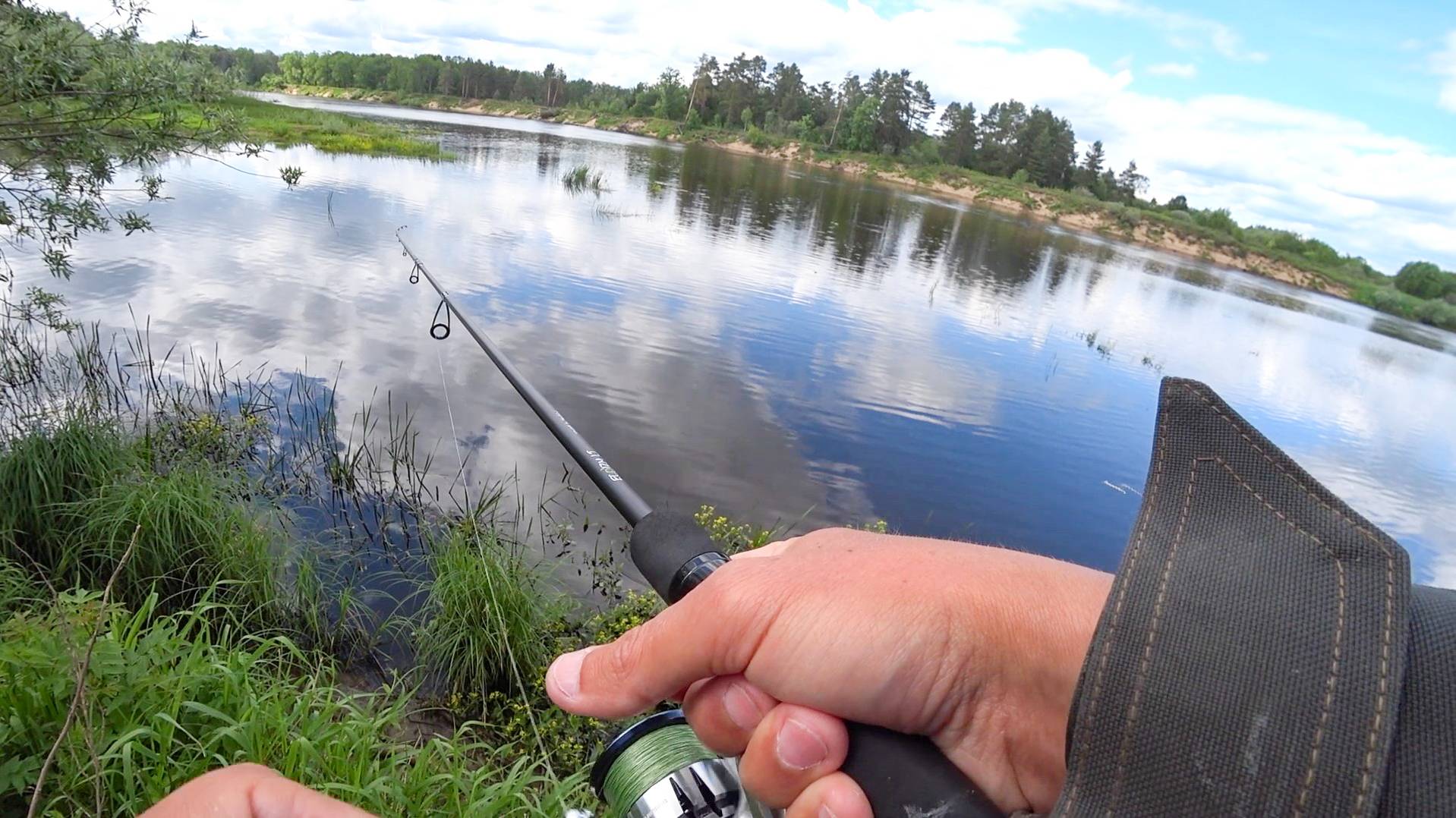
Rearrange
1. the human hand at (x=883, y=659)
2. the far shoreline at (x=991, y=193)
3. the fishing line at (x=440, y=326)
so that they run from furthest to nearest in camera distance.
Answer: the far shoreline at (x=991, y=193), the fishing line at (x=440, y=326), the human hand at (x=883, y=659)

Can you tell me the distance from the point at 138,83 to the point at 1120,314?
898 inches

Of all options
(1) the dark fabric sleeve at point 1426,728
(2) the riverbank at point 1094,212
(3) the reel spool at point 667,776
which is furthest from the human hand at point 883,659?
(2) the riverbank at point 1094,212

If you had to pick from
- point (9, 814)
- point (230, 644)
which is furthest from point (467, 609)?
point (9, 814)

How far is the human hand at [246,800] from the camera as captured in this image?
3.40 ft

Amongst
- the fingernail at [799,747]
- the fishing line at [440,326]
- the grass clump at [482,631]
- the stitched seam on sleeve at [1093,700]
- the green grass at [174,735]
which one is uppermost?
the stitched seam on sleeve at [1093,700]

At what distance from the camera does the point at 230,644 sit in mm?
4625

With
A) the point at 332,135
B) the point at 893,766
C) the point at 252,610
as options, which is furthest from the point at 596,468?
the point at 332,135

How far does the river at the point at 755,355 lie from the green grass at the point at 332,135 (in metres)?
6.45

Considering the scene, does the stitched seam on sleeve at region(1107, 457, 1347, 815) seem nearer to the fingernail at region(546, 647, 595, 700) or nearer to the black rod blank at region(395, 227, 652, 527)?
the fingernail at region(546, 647, 595, 700)

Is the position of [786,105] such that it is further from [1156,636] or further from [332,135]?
[1156,636]

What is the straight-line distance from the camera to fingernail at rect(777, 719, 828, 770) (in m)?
1.28

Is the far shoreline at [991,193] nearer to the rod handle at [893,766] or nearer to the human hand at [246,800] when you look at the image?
the rod handle at [893,766]

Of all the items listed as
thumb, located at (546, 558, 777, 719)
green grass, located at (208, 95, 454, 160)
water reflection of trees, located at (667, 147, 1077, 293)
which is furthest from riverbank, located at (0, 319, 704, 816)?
green grass, located at (208, 95, 454, 160)

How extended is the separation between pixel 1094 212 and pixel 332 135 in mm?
56045
